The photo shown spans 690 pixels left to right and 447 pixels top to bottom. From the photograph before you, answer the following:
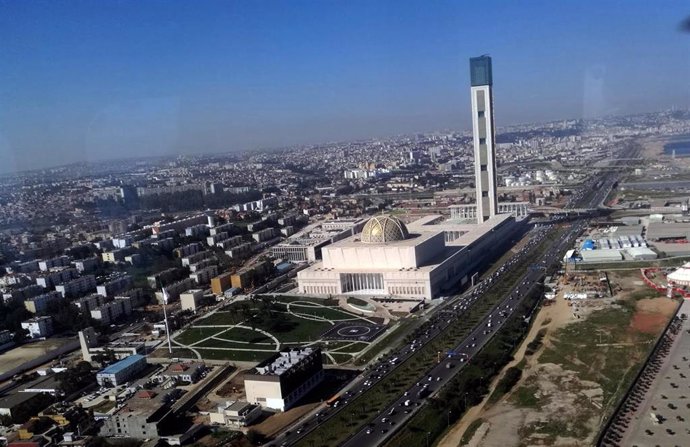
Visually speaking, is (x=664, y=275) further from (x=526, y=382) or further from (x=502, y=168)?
(x=502, y=168)

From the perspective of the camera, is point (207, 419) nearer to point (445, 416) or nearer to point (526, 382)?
point (445, 416)

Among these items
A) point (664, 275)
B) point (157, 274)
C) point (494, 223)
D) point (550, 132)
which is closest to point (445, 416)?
point (664, 275)

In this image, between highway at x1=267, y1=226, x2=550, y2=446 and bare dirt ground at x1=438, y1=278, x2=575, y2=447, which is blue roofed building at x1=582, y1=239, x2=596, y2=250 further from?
bare dirt ground at x1=438, y1=278, x2=575, y2=447

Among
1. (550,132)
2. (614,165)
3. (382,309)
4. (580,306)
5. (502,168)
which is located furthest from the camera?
(550,132)

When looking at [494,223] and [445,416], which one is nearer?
[445,416]

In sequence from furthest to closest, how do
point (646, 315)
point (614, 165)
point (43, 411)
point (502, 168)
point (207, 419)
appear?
point (502, 168)
point (614, 165)
point (646, 315)
point (43, 411)
point (207, 419)

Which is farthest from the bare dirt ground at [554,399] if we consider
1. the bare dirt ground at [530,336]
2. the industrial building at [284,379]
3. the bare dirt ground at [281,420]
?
the industrial building at [284,379]

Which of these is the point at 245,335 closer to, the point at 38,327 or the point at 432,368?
the point at 432,368
